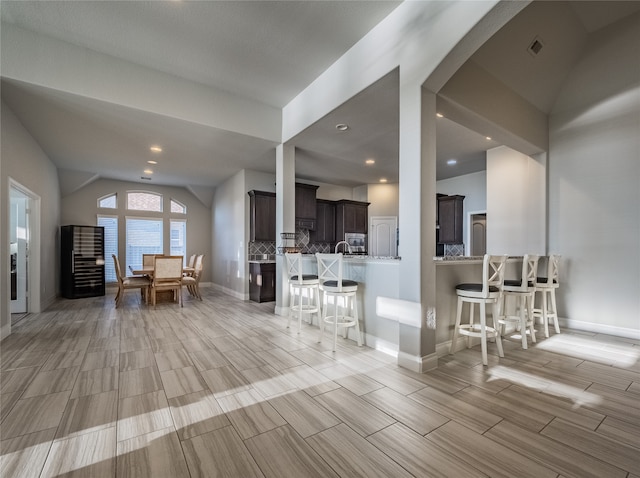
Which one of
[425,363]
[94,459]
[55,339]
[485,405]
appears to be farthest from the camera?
[55,339]

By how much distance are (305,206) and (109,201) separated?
5.55 m

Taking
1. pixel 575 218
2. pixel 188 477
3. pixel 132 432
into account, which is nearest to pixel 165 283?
pixel 132 432

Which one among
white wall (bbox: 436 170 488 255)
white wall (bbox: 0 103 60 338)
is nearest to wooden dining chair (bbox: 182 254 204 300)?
white wall (bbox: 0 103 60 338)

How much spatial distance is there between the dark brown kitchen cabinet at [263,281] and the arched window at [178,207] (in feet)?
13.2

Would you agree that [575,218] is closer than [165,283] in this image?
Yes

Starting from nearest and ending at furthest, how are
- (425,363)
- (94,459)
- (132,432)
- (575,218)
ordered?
(94,459) → (132,432) → (425,363) → (575,218)

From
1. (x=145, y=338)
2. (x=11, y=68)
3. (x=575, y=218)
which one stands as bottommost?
(x=145, y=338)

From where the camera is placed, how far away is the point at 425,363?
252 centimetres

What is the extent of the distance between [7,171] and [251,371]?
412cm

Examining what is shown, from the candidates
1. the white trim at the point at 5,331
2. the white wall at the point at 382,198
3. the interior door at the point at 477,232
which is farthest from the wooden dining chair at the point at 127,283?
the interior door at the point at 477,232

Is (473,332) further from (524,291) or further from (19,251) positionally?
(19,251)

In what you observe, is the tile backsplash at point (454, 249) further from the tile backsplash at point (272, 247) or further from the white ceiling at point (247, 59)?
the tile backsplash at point (272, 247)

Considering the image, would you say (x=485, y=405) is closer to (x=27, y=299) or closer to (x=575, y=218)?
(x=575, y=218)

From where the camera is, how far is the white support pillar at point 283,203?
4.70 m
